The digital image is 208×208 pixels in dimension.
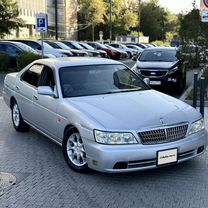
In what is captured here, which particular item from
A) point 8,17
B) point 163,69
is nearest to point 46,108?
point 163,69

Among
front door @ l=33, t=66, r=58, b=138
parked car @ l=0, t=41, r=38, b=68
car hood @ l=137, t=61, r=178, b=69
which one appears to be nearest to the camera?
front door @ l=33, t=66, r=58, b=138

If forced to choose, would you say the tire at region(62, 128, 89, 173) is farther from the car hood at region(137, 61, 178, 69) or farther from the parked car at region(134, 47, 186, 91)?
the car hood at region(137, 61, 178, 69)

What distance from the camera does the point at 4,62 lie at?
20.5 metres

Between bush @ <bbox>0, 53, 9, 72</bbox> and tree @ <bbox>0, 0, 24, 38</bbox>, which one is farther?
tree @ <bbox>0, 0, 24, 38</bbox>

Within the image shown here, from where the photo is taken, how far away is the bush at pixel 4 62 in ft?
67.0

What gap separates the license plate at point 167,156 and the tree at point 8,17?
3558cm

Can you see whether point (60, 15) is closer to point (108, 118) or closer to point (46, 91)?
point (46, 91)

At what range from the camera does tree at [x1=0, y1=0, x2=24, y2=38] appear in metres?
38.2

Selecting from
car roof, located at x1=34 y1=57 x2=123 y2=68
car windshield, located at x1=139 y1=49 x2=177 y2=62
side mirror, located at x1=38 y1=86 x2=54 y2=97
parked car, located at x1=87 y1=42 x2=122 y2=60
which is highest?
car roof, located at x1=34 y1=57 x2=123 y2=68

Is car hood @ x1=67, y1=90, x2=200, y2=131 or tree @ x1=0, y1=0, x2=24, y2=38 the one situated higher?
tree @ x1=0, y1=0, x2=24, y2=38

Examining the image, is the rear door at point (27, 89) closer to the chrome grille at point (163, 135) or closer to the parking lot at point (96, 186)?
the parking lot at point (96, 186)

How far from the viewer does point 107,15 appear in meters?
85.4

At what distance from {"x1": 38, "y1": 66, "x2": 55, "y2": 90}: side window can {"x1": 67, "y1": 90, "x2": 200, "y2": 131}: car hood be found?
0.74 m

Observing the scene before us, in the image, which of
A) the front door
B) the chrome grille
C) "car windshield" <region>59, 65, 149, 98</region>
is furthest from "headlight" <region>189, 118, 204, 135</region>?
the front door
